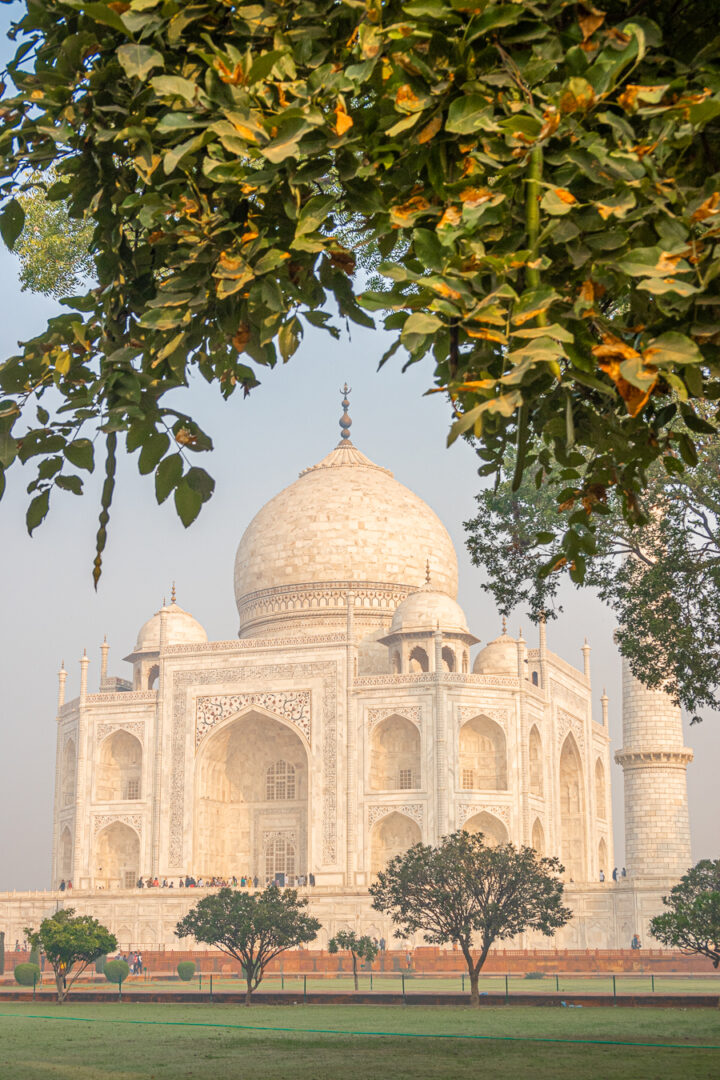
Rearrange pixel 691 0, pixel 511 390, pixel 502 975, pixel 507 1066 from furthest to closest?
pixel 502 975, pixel 507 1066, pixel 691 0, pixel 511 390

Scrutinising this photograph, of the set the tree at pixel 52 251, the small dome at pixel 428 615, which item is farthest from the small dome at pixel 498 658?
the tree at pixel 52 251

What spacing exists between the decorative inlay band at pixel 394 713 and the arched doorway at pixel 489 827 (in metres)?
2.73

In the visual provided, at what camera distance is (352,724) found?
32.2 m

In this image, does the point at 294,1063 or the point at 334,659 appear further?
the point at 334,659

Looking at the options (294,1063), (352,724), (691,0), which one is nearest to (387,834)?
(352,724)

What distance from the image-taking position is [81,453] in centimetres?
376

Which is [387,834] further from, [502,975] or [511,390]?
[511,390]

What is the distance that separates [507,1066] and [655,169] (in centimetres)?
925

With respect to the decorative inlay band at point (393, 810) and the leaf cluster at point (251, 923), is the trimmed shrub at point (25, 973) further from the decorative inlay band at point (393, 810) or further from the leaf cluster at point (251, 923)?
the decorative inlay band at point (393, 810)

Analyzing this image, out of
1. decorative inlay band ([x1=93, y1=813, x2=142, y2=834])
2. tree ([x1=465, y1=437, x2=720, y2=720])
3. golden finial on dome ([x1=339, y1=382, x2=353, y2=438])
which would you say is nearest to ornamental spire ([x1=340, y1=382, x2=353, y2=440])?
golden finial on dome ([x1=339, y1=382, x2=353, y2=438])

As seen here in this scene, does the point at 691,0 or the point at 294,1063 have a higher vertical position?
the point at 691,0

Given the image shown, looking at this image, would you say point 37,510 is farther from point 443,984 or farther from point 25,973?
point 25,973

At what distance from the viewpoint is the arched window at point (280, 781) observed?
34.9 meters

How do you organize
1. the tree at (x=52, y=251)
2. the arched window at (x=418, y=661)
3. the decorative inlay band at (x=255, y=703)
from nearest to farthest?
the tree at (x=52, y=251) < the decorative inlay band at (x=255, y=703) < the arched window at (x=418, y=661)
